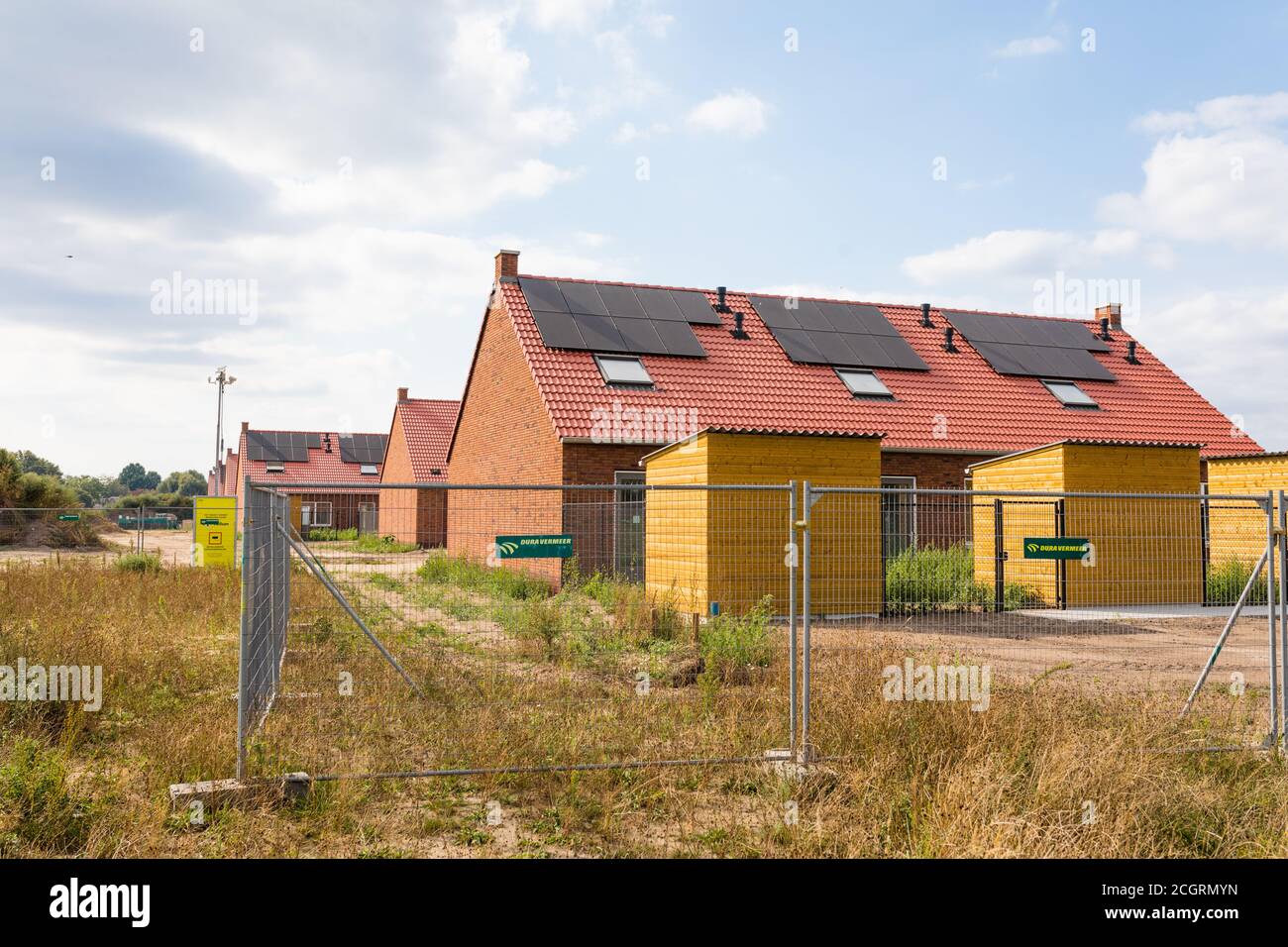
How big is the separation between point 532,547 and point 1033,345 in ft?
72.0

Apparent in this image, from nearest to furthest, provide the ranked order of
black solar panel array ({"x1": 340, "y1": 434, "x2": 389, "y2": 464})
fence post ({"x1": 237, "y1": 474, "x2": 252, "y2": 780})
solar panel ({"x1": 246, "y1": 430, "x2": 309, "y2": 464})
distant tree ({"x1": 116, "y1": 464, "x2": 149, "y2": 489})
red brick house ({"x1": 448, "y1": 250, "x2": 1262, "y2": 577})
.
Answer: fence post ({"x1": 237, "y1": 474, "x2": 252, "y2": 780}) < red brick house ({"x1": 448, "y1": 250, "x2": 1262, "y2": 577}) < solar panel ({"x1": 246, "y1": 430, "x2": 309, "y2": 464}) < black solar panel array ({"x1": 340, "y1": 434, "x2": 389, "y2": 464}) < distant tree ({"x1": 116, "y1": 464, "x2": 149, "y2": 489})

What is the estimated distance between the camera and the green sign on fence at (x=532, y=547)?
5.92 metres

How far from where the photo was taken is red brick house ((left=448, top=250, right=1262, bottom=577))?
17797 mm

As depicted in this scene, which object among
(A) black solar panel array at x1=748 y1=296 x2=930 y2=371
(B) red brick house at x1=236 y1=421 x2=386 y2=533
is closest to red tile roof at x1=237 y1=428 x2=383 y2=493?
(B) red brick house at x1=236 y1=421 x2=386 y2=533

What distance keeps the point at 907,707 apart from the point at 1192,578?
6417mm

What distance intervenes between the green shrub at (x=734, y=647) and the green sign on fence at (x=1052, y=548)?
226 cm

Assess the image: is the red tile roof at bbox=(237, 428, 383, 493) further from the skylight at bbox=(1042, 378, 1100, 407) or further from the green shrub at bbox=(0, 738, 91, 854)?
the green shrub at bbox=(0, 738, 91, 854)

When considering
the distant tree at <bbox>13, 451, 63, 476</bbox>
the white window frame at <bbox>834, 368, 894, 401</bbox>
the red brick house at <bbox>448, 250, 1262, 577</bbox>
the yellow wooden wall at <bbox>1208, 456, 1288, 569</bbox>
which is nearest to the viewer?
the yellow wooden wall at <bbox>1208, 456, 1288, 569</bbox>

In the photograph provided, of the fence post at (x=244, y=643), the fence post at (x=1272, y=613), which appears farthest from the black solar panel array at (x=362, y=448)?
the fence post at (x=1272, y=613)

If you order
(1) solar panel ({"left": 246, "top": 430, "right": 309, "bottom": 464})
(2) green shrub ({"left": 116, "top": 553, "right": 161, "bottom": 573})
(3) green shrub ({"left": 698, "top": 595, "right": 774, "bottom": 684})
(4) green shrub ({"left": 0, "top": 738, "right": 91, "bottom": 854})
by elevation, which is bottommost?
(4) green shrub ({"left": 0, "top": 738, "right": 91, "bottom": 854})

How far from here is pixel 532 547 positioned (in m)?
5.99

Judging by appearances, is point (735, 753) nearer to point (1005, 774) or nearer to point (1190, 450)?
point (1005, 774)

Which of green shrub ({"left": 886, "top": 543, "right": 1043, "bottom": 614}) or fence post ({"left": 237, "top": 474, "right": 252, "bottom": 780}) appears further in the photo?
green shrub ({"left": 886, "top": 543, "right": 1043, "bottom": 614})

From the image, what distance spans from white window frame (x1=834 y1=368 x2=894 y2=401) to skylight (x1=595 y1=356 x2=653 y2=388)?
481 centimetres
